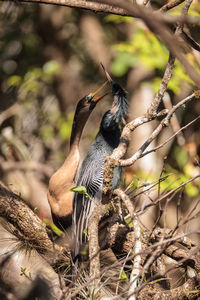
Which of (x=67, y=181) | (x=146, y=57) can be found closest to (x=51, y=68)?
(x=146, y=57)

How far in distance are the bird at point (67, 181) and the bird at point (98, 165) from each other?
0.43ft

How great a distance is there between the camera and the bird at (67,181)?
9.41ft

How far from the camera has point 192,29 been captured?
2777mm

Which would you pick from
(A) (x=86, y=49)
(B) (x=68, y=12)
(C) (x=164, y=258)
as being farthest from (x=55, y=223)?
(B) (x=68, y=12)

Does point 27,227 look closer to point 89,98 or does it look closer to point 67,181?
point 67,181

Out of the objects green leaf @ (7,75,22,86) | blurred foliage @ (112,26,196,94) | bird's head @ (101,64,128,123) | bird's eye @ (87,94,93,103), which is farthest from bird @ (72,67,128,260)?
green leaf @ (7,75,22,86)

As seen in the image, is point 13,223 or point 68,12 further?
point 68,12

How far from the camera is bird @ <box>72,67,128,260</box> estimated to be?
2477mm

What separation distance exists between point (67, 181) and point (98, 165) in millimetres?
322

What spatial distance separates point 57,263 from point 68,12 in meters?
3.87

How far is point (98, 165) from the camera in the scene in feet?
8.98

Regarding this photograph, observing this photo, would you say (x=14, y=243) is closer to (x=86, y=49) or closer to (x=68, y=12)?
(x=86, y=49)

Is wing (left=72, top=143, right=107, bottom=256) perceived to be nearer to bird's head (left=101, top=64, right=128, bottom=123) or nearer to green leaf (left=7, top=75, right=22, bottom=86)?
bird's head (left=101, top=64, right=128, bottom=123)

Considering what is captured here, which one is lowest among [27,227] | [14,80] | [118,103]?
[14,80]
